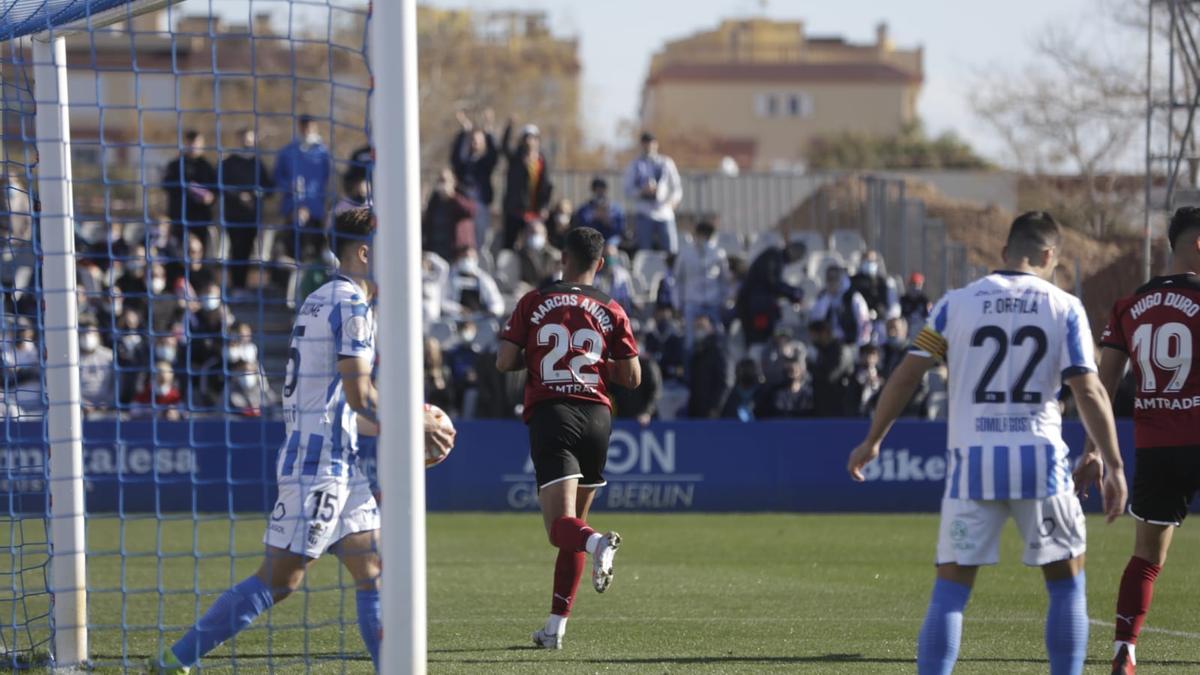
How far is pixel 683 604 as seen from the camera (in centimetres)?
1003

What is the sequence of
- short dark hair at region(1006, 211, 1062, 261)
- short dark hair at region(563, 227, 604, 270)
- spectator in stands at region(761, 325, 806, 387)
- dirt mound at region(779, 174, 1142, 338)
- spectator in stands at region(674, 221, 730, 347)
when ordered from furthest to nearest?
spectator in stands at region(674, 221, 730, 347), spectator in stands at region(761, 325, 806, 387), dirt mound at region(779, 174, 1142, 338), short dark hair at region(563, 227, 604, 270), short dark hair at region(1006, 211, 1062, 261)

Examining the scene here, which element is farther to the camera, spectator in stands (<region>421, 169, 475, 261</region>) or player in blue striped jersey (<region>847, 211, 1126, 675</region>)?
spectator in stands (<region>421, 169, 475, 261</region>)

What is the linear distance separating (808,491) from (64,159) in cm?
1204

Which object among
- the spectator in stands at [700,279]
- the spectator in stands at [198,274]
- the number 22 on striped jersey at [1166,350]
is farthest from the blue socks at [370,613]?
the spectator in stands at [700,279]

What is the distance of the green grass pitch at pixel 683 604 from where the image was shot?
775cm

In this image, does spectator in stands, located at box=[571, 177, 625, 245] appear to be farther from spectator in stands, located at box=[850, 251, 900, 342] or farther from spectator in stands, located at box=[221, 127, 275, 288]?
spectator in stands, located at box=[221, 127, 275, 288]

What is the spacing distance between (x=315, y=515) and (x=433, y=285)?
14056mm

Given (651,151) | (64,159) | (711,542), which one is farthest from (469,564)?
(651,151)

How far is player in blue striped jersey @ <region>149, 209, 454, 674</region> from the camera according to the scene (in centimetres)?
647

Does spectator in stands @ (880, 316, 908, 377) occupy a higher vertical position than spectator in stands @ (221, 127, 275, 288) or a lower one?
lower

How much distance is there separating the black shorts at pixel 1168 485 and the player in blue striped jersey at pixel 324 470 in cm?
339

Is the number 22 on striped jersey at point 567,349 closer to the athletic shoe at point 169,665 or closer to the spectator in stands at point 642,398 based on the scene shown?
the athletic shoe at point 169,665

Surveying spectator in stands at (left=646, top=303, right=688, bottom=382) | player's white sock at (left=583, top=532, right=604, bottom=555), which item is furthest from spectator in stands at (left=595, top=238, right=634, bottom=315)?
player's white sock at (left=583, top=532, right=604, bottom=555)

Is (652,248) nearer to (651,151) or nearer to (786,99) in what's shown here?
(651,151)
